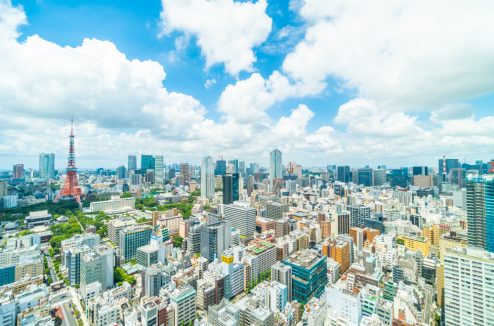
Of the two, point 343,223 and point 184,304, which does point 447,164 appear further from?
point 184,304

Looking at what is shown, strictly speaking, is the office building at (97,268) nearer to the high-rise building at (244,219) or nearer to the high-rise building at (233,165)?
the high-rise building at (244,219)

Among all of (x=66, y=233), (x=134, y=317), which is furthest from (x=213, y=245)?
(x=66, y=233)

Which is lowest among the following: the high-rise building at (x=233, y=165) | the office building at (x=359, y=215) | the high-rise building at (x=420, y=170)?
the office building at (x=359, y=215)

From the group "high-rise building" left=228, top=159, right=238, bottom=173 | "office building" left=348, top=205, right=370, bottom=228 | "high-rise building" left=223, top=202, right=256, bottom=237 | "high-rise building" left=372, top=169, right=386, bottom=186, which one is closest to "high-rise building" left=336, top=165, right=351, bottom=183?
"high-rise building" left=372, top=169, right=386, bottom=186

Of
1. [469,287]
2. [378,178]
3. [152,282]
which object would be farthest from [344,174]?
[152,282]

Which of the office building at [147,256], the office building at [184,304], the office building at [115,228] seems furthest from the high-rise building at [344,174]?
the office building at [184,304]
